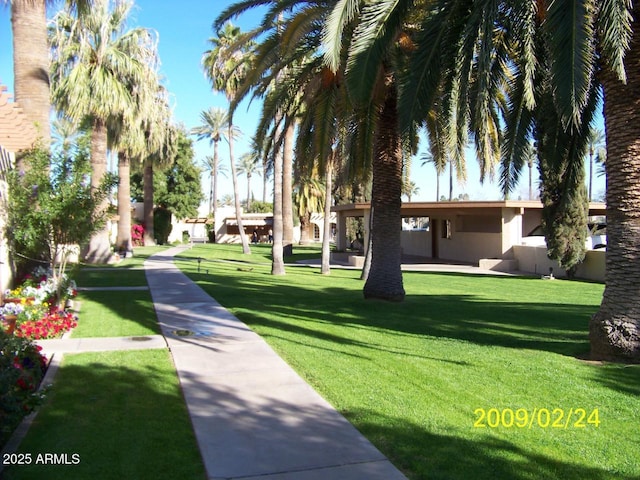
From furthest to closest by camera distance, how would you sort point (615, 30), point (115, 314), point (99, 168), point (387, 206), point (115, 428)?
point (99, 168) < point (387, 206) < point (115, 314) < point (615, 30) < point (115, 428)

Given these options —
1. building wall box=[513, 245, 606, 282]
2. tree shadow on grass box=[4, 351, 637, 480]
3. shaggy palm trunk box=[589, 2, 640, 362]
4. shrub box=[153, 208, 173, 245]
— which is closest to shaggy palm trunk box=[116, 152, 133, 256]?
shrub box=[153, 208, 173, 245]

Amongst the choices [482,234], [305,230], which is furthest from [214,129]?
[482,234]

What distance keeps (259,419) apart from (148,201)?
38.3 metres

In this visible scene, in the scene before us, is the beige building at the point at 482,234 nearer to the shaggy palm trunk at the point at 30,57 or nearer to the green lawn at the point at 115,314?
the green lawn at the point at 115,314

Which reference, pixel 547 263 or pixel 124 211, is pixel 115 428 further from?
pixel 124 211

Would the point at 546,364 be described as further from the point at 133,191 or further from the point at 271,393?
the point at 133,191

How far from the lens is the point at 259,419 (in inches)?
207

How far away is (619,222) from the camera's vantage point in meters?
7.32

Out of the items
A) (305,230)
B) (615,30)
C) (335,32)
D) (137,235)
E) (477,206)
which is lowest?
(137,235)

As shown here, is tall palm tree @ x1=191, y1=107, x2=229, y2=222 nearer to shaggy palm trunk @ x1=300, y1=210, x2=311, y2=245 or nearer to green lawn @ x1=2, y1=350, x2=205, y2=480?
shaggy palm trunk @ x1=300, y1=210, x2=311, y2=245

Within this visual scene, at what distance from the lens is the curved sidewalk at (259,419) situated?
424cm
